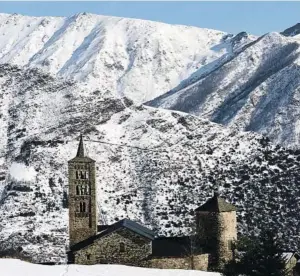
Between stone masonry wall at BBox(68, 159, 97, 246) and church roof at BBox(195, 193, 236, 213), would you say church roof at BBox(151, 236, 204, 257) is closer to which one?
church roof at BBox(195, 193, 236, 213)

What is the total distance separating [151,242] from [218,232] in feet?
18.7

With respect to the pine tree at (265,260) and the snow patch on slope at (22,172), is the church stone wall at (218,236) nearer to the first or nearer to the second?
the pine tree at (265,260)

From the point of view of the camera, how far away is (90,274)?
156ft

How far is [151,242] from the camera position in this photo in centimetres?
6247

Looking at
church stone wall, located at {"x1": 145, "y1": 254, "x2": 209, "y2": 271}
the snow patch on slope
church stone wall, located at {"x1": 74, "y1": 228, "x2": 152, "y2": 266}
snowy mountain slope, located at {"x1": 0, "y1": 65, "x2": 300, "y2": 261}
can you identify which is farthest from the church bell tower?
the snow patch on slope

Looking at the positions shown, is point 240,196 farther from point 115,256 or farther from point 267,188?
point 115,256

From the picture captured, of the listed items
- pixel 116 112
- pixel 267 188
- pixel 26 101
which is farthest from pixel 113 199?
pixel 26 101

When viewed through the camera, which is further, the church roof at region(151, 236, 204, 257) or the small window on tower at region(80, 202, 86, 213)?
the small window on tower at region(80, 202, 86, 213)

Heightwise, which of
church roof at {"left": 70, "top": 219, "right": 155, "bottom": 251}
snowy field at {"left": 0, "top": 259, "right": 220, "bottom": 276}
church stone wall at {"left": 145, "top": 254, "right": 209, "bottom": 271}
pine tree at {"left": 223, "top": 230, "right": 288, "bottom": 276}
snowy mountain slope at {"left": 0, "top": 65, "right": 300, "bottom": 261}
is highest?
snowy mountain slope at {"left": 0, "top": 65, "right": 300, "bottom": 261}

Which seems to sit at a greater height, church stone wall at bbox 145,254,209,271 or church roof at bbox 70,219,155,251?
church roof at bbox 70,219,155,251

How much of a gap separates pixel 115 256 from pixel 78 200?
8621 millimetres

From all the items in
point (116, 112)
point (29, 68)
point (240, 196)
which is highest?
point (29, 68)

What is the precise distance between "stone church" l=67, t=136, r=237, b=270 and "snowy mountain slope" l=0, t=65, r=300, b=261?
20.5m

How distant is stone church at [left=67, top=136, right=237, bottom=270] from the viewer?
201 feet
